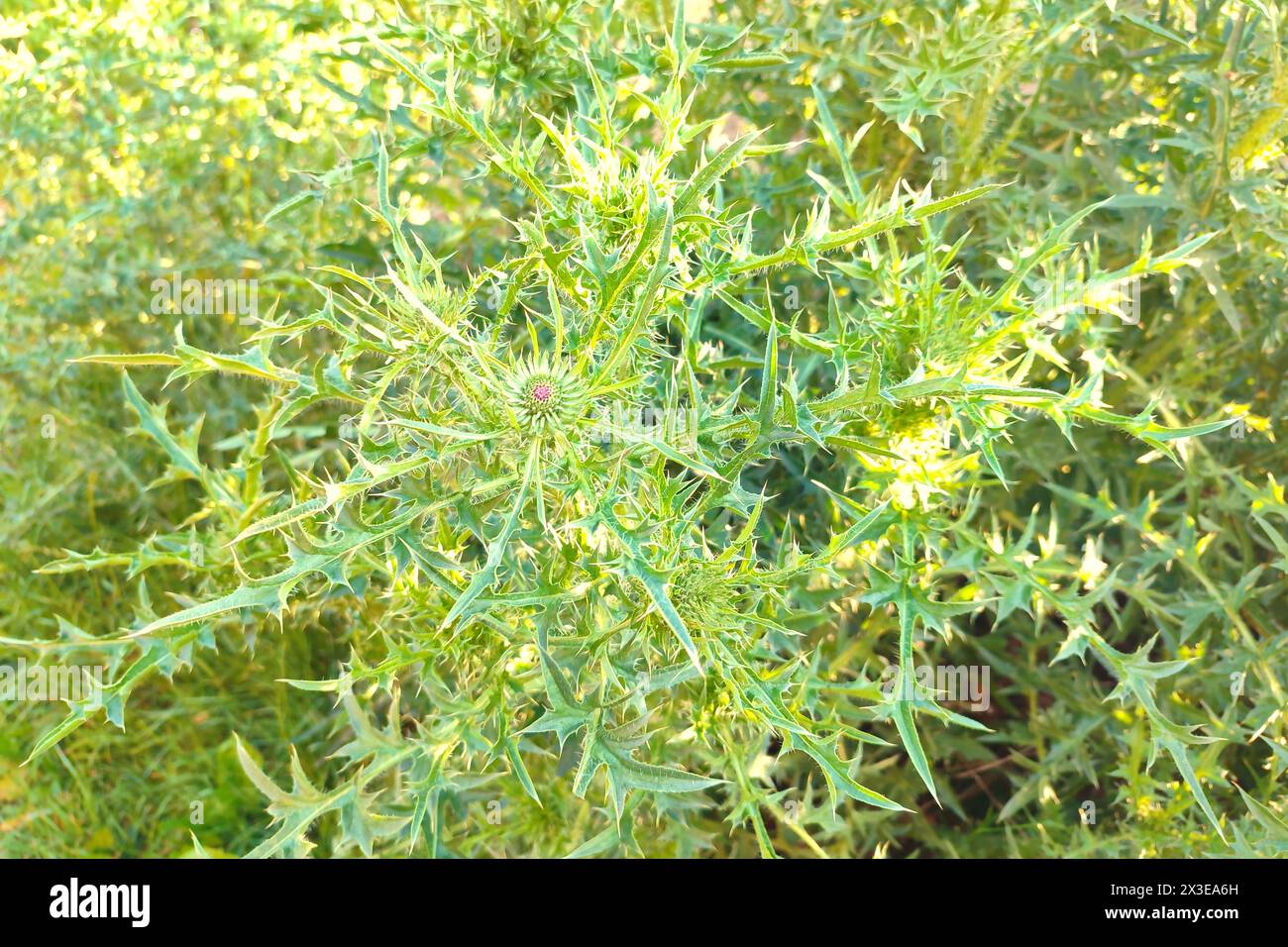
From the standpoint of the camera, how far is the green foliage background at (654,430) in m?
1.60

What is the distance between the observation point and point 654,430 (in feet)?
5.42

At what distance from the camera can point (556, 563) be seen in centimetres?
174

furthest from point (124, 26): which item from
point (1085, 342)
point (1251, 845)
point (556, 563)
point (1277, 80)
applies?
point (1251, 845)

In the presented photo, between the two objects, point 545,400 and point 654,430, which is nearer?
point 545,400

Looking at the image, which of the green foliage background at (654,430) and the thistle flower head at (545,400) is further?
the green foliage background at (654,430)

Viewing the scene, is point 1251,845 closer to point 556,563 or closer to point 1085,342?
point 1085,342

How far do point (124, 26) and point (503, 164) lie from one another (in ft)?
6.10

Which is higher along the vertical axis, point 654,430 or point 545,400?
point 545,400

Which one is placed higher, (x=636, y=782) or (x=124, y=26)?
(x=124, y=26)

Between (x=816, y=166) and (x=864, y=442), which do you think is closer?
(x=864, y=442)

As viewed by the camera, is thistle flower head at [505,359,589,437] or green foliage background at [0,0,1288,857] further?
green foliage background at [0,0,1288,857]

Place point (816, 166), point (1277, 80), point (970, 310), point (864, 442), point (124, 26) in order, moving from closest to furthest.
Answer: point (864, 442) → point (970, 310) → point (1277, 80) → point (816, 166) → point (124, 26)

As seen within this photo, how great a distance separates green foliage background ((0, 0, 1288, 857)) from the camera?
5.26 feet
